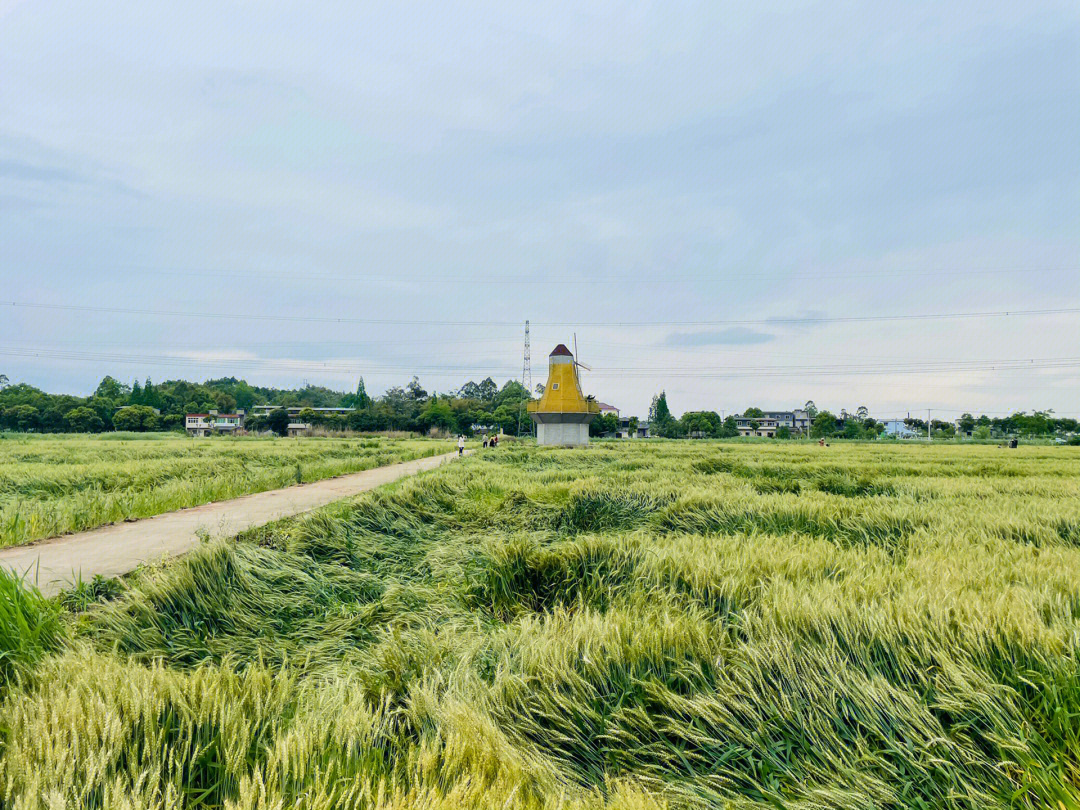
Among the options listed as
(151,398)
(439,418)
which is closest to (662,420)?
(439,418)

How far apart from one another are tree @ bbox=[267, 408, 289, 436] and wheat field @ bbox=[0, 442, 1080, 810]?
3132 inches

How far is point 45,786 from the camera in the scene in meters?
1.42

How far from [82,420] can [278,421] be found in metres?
23.3

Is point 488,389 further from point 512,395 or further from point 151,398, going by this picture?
point 151,398

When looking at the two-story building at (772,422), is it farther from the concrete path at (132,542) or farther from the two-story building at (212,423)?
the concrete path at (132,542)

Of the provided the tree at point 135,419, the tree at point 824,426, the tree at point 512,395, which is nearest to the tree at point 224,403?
the tree at point 135,419

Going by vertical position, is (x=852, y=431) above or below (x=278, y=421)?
below

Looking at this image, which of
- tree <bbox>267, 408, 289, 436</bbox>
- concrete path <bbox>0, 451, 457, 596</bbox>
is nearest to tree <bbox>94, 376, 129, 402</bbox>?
tree <bbox>267, 408, 289, 436</bbox>

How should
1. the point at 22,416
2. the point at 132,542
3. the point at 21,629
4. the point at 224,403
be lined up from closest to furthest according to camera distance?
the point at 21,629 < the point at 132,542 < the point at 22,416 < the point at 224,403

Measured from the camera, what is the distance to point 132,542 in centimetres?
602

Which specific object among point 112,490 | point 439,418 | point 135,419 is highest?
point 439,418

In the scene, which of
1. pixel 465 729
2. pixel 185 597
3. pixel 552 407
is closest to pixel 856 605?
pixel 465 729

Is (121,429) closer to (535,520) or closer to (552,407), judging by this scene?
(552,407)

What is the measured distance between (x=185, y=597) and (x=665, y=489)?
701 cm
